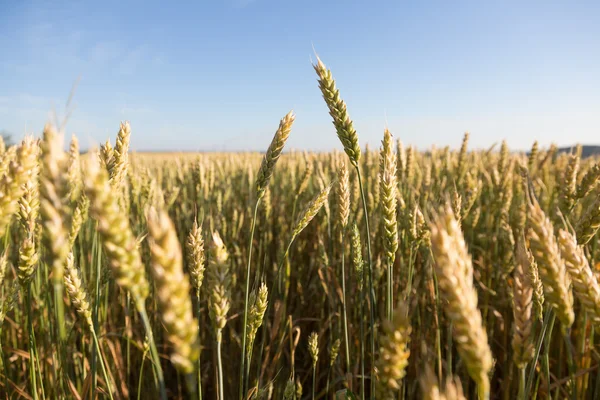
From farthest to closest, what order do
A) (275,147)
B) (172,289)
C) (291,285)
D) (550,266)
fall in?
(291,285) < (275,147) < (550,266) < (172,289)

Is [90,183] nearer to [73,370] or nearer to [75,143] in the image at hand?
[75,143]

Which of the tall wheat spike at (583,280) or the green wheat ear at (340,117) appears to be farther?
the green wheat ear at (340,117)

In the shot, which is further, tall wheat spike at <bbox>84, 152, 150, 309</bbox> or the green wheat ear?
the green wheat ear

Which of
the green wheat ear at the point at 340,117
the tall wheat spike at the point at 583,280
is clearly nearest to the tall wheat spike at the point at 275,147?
the green wheat ear at the point at 340,117

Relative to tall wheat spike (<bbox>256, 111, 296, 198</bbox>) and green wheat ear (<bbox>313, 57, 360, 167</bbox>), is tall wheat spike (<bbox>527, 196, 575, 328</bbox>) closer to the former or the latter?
green wheat ear (<bbox>313, 57, 360, 167</bbox>)

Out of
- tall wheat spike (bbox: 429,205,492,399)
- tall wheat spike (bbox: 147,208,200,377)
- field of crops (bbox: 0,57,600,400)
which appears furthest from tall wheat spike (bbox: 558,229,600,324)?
tall wheat spike (bbox: 147,208,200,377)

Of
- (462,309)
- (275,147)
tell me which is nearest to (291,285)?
(275,147)

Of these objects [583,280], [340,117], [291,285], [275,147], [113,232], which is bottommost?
[291,285]

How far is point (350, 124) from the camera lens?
4.13ft

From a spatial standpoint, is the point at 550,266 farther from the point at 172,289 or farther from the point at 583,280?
the point at 172,289

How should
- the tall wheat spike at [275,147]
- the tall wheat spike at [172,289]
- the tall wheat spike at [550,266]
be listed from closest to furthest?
the tall wheat spike at [172,289], the tall wheat spike at [550,266], the tall wheat spike at [275,147]

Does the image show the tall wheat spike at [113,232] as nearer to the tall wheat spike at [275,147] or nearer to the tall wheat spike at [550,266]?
the tall wheat spike at [275,147]

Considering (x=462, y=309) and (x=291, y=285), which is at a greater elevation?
(x=462, y=309)

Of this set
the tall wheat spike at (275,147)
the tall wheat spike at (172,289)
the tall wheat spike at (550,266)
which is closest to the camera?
the tall wheat spike at (172,289)
